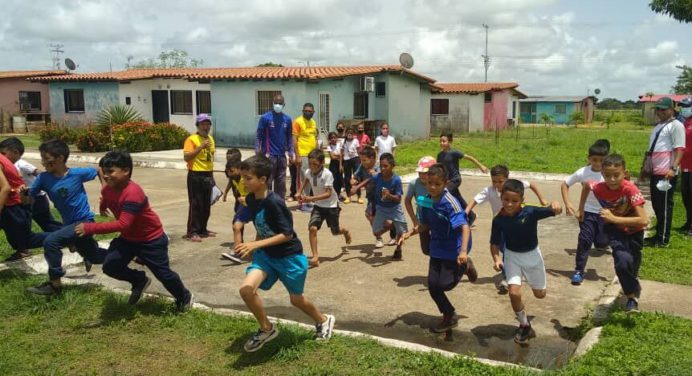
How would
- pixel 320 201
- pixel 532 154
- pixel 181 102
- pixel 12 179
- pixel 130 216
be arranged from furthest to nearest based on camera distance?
pixel 181 102
pixel 532 154
pixel 320 201
pixel 12 179
pixel 130 216

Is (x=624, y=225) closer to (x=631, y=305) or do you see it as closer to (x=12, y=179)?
(x=631, y=305)

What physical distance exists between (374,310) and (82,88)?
25.2m

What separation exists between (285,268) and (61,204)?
2746 mm

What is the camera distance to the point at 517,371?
3775 mm

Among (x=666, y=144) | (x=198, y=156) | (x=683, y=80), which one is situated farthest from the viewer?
(x=683, y=80)

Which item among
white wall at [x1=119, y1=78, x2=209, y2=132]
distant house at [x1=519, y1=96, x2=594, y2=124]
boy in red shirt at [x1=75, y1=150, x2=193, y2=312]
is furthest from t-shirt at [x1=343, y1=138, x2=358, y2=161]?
distant house at [x1=519, y1=96, x2=594, y2=124]

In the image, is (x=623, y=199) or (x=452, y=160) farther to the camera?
(x=452, y=160)

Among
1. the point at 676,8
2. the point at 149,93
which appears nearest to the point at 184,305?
the point at 676,8

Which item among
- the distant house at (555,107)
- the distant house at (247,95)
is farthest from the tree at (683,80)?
the distant house at (247,95)

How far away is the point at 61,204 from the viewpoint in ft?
18.6

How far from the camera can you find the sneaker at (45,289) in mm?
5316

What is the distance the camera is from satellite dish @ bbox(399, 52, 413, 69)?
25.9 metres

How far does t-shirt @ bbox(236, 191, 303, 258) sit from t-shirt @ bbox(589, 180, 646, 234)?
8.80ft

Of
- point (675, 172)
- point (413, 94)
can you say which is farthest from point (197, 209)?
point (413, 94)
